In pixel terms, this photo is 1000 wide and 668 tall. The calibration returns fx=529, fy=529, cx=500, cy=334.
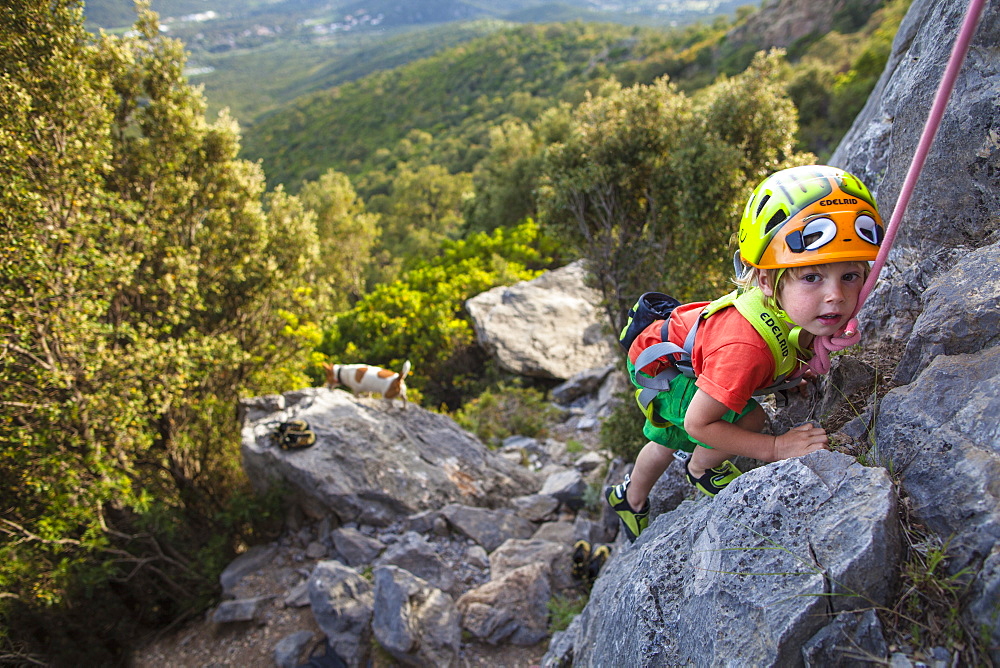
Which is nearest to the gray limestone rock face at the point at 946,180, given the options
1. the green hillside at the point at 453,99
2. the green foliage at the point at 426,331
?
the green foliage at the point at 426,331

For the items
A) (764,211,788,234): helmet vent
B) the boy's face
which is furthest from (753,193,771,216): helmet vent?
the boy's face

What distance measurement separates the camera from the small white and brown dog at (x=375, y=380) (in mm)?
→ 9781

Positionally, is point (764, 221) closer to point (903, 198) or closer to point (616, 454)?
point (903, 198)

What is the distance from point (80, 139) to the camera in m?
7.39

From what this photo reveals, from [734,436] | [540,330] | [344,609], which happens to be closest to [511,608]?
[344,609]

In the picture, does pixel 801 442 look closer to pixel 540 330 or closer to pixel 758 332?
pixel 758 332

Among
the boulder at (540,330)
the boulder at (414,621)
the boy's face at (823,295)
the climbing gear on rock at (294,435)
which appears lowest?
the boulder at (540,330)

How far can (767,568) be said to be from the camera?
2289 mm

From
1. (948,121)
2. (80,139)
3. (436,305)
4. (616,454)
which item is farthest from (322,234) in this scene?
(948,121)

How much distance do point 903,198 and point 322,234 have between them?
37.9 m

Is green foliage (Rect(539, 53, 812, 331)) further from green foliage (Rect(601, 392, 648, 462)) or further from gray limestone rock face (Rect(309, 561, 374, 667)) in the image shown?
gray limestone rock face (Rect(309, 561, 374, 667))

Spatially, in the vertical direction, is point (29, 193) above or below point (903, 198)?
above

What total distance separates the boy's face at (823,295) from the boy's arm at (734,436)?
56 cm

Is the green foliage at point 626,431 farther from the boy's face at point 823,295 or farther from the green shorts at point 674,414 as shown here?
the boy's face at point 823,295
